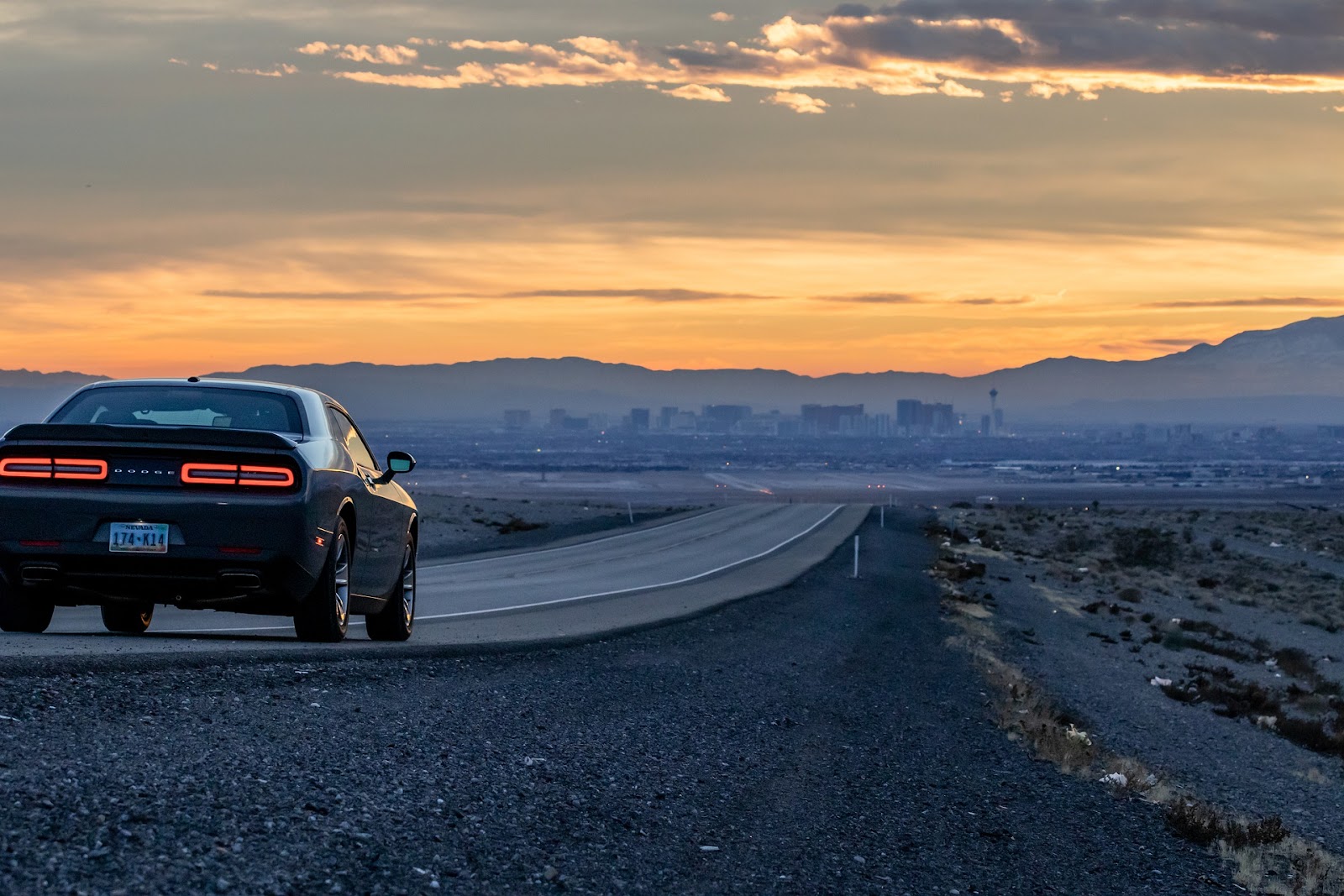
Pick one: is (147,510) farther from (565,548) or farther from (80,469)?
(565,548)

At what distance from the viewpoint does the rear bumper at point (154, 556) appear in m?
9.44

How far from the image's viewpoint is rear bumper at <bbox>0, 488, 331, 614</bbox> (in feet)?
31.0

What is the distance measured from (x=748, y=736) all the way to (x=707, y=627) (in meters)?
7.33

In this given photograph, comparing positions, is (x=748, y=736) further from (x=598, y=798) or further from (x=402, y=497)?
(x=402, y=497)

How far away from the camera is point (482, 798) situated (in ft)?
24.8

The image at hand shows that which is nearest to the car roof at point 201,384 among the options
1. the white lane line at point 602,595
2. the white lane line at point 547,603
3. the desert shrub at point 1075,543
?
the white lane line at point 547,603

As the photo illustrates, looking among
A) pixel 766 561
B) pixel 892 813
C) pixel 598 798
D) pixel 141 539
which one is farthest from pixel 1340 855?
pixel 766 561

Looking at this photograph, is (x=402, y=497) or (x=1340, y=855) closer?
(x=1340, y=855)

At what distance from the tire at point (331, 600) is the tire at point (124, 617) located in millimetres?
2014

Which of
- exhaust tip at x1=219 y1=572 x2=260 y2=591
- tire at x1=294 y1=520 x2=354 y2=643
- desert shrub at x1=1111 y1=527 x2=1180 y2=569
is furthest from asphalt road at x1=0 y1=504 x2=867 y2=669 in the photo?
desert shrub at x1=1111 y1=527 x2=1180 y2=569

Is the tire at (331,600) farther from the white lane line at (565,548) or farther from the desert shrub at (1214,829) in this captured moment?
the white lane line at (565,548)

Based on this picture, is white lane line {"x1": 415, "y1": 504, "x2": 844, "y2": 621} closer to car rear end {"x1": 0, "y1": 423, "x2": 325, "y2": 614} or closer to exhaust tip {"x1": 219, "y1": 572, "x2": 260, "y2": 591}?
exhaust tip {"x1": 219, "y1": 572, "x2": 260, "y2": 591}

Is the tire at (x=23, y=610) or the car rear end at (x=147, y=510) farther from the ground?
the car rear end at (x=147, y=510)

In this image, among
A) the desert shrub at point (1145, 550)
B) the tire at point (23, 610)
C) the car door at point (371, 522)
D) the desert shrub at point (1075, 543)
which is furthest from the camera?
the desert shrub at point (1075, 543)
